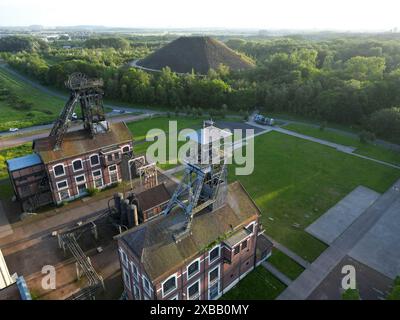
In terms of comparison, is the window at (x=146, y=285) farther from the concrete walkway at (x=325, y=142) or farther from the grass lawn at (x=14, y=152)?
the concrete walkway at (x=325, y=142)

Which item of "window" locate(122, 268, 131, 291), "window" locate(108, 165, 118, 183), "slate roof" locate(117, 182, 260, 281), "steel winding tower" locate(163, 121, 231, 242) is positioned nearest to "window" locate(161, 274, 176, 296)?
"slate roof" locate(117, 182, 260, 281)

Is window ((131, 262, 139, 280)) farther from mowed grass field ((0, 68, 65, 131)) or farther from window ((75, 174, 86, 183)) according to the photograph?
mowed grass field ((0, 68, 65, 131))

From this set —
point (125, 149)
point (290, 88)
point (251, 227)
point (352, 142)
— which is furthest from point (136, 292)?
point (290, 88)

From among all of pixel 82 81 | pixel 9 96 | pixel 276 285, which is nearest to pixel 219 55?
pixel 9 96

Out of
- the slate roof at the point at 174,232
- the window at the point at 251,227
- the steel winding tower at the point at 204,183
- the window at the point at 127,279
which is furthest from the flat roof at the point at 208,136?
the window at the point at 127,279

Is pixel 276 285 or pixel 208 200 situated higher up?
pixel 208 200
